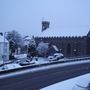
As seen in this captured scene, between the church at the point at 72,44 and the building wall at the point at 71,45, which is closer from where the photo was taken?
the church at the point at 72,44

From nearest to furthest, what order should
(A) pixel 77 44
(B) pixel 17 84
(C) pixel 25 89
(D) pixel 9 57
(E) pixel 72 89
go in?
1. (E) pixel 72 89
2. (C) pixel 25 89
3. (B) pixel 17 84
4. (D) pixel 9 57
5. (A) pixel 77 44

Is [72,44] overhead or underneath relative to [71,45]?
overhead

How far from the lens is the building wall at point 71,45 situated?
89000 mm

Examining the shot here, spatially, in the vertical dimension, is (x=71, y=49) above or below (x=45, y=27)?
below

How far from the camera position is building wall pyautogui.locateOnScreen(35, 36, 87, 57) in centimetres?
8900

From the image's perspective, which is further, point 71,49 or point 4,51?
point 71,49

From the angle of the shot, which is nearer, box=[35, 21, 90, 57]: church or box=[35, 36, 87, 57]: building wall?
box=[35, 21, 90, 57]: church

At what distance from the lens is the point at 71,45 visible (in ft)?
300

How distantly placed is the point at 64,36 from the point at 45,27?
17.0m

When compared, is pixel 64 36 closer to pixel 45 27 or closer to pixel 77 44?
pixel 77 44

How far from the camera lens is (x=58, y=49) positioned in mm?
94250

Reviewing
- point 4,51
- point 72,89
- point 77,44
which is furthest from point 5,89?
point 77,44

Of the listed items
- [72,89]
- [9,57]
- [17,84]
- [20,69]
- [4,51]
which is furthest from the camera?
[9,57]

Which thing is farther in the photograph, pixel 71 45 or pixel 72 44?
pixel 71 45
